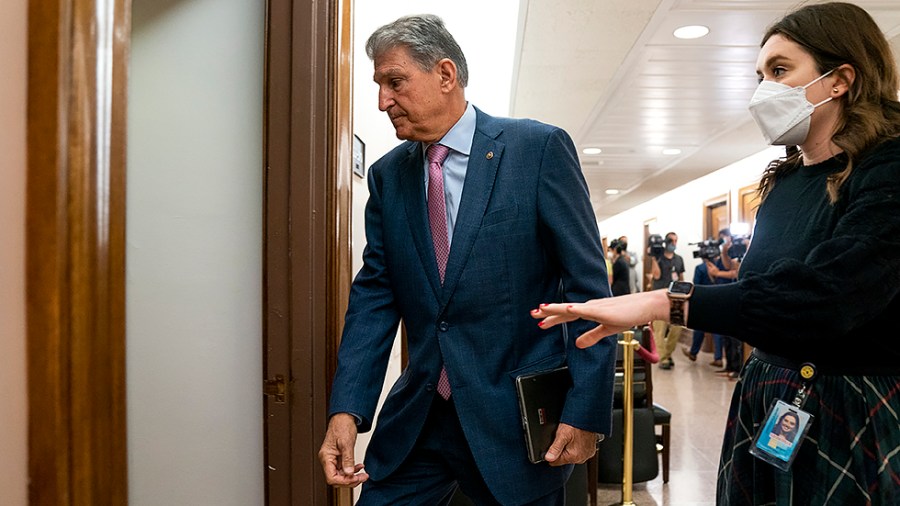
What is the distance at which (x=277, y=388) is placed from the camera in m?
1.88

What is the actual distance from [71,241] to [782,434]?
118 cm

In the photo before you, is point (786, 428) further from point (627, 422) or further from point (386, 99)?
point (627, 422)

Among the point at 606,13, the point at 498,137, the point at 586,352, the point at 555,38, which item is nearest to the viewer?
the point at 586,352

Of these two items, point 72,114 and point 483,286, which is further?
point 483,286

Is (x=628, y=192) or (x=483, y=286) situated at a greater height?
(x=628, y=192)

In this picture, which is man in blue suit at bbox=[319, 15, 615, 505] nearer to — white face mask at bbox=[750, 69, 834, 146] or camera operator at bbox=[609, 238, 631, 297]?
white face mask at bbox=[750, 69, 834, 146]

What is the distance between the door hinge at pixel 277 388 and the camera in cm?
188

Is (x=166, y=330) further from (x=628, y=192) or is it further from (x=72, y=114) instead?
(x=628, y=192)

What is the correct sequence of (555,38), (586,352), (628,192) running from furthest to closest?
(628,192) < (555,38) < (586,352)

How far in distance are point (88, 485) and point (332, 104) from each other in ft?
4.33

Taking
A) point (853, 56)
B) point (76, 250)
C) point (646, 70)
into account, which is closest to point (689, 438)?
point (646, 70)

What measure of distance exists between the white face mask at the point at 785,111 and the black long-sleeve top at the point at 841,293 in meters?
0.19

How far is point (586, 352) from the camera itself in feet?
4.86

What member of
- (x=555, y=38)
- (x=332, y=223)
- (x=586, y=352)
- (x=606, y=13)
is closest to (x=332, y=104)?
(x=332, y=223)
